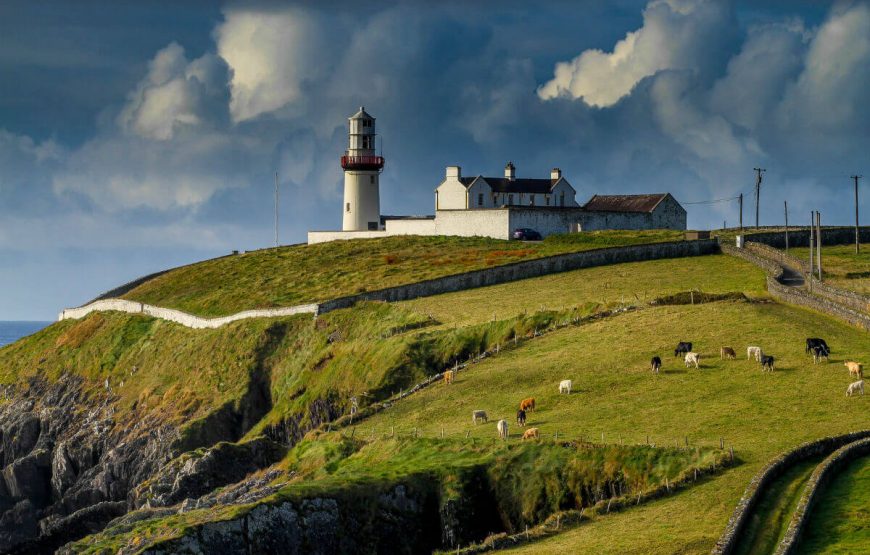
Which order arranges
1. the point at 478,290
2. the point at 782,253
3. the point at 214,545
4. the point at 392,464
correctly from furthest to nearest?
1. the point at 782,253
2. the point at 478,290
3. the point at 392,464
4. the point at 214,545

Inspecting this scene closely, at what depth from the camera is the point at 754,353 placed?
227 ft

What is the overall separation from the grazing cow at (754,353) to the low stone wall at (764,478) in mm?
14588

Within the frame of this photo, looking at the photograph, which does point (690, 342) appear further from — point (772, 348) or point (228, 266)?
point (228, 266)

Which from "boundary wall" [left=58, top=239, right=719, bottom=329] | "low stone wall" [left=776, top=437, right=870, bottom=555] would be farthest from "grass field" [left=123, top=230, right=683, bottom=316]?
"low stone wall" [left=776, top=437, right=870, bottom=555]

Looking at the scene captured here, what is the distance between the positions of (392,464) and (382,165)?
9403 cm

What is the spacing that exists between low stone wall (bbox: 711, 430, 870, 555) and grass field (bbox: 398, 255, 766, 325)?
1355 inches

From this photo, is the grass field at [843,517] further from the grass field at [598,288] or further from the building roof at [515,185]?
the building roof at [515,185]

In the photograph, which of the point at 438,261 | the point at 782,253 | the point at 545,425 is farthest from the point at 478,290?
the point at 545,425

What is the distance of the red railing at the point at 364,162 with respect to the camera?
490 ft

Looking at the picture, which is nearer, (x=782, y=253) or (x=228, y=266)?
(x=782, y=253)

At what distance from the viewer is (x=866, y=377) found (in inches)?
2522

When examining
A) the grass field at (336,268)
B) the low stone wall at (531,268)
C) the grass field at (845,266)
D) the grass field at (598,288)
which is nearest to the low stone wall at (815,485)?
the grass field at (598,288)

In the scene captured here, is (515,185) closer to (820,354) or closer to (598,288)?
(598,288)

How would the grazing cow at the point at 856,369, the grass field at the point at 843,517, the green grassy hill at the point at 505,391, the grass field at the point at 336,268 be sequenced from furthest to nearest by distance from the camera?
Answer: the grass field at the point at 336,268 → the grazing cow at the point at 856,369 → the green grassy hill at the point at 505,391 → the grass field at the point at 843,517
